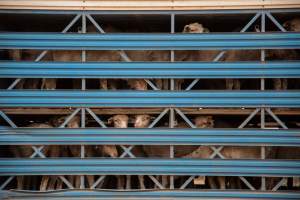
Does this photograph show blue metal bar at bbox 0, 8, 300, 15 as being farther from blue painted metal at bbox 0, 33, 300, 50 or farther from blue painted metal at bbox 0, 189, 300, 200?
blue painted metal at bbox 0, 189, 300, 200

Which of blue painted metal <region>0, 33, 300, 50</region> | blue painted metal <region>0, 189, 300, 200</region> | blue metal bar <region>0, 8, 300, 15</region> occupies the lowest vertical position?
blue painted metal <region>0, 189, 300, 200</region>

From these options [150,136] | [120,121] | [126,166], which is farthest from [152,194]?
[120,121]

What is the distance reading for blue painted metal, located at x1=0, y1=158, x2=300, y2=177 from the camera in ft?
16.3

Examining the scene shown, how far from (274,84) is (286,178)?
123 centimetres

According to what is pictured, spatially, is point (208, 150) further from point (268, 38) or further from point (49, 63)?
point (49, 63)

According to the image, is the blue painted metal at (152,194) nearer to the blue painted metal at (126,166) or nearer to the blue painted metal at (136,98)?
the blue painted metal at (126,166)

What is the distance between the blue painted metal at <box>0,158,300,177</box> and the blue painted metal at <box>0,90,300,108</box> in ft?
2.27

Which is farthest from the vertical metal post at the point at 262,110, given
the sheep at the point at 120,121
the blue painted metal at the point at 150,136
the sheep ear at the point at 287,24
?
the sheep at the point at 120,121

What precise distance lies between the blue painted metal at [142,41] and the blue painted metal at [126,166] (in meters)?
1.41

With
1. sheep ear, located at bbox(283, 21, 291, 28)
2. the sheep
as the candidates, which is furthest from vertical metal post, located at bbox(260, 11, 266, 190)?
the sheep

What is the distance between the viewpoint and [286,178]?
5168mm

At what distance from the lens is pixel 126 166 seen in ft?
16.5

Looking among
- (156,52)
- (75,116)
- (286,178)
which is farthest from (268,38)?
(75,116)

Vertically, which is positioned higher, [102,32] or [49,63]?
[102,32]
